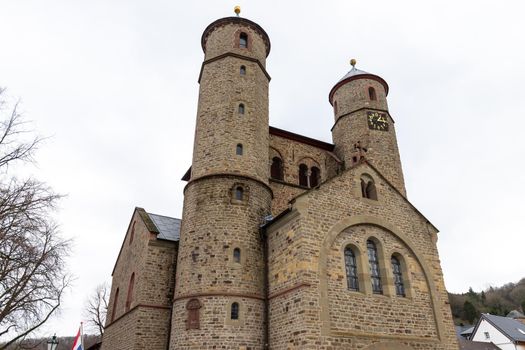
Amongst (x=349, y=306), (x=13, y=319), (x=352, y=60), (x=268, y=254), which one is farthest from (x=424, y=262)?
(x=352, y=60)

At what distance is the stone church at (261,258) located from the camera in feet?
43.9

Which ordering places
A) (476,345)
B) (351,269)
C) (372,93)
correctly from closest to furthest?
(351,269) → (372,93) → (476,345)

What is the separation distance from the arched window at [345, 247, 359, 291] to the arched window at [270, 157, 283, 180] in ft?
24.6

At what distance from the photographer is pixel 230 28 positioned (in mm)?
21641

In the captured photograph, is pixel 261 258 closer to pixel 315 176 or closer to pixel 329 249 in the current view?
pixel 329 249

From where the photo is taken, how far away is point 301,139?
23.3m

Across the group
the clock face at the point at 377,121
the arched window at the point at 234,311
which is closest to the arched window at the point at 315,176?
the clock face at the point at 377,121

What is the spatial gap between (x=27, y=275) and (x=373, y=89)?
2174 centimetres

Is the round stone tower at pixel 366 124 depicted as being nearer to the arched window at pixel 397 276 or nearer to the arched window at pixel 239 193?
the arched window at pixel 397 276

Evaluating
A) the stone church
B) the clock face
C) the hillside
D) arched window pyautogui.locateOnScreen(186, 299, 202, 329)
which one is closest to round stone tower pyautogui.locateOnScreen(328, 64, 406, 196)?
the clock face

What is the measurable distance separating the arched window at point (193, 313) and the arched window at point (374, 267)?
6.34 metres

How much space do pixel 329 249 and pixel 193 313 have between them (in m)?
5.30

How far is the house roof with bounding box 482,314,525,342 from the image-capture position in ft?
135

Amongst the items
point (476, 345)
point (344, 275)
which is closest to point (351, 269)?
point (344, 275)
